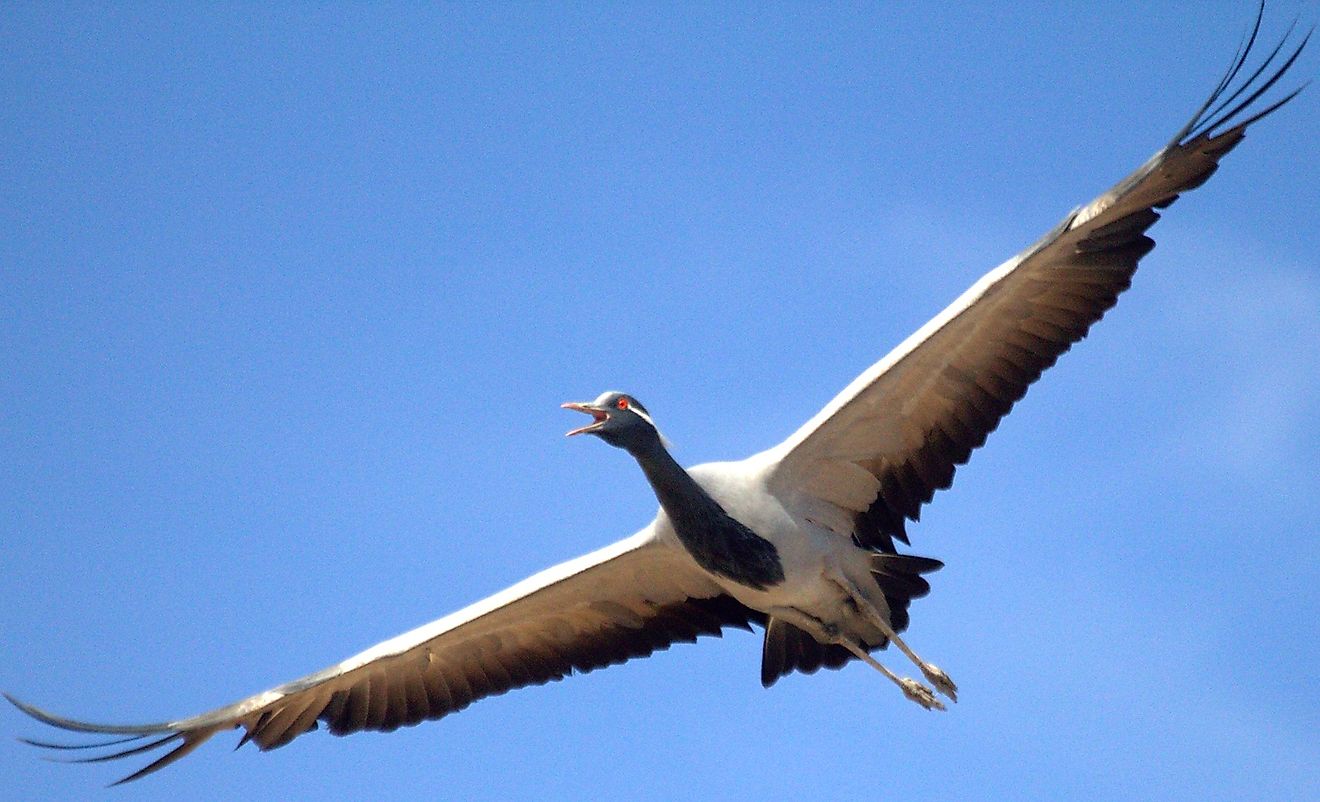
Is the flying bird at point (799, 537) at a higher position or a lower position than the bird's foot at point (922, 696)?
higher

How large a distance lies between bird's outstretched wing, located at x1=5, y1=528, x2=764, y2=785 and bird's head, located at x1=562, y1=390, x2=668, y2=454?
2.75 feet

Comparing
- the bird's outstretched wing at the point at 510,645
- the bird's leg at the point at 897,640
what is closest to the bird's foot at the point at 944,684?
the bird's leg at the point at 897,640

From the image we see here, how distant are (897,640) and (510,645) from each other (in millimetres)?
2975

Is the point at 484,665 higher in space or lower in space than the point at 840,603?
higher

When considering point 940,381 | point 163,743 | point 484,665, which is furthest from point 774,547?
point 163,743

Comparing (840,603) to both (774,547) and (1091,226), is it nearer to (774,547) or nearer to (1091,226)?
(774,547)

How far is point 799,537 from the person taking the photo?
13.6m

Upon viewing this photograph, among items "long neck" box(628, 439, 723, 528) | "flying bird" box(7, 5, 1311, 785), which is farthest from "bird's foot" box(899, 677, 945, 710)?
"long neck" box(628, 439, 723, 528)

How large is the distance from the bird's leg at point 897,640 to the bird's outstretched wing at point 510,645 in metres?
0.93

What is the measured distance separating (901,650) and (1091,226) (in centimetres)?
320

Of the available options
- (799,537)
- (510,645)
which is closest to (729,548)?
(799,537)

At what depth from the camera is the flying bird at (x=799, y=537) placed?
13164 mm

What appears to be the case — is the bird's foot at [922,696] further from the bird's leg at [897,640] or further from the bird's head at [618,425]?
the bird's head at [618,425]

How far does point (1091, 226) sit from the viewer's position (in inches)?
516
